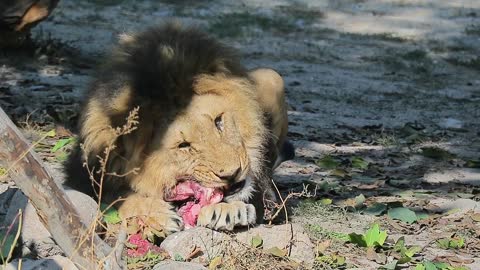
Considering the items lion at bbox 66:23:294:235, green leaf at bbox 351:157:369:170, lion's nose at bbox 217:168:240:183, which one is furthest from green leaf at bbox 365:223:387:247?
green leaf at bbox 351:157:369:170

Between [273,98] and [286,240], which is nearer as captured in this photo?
[286,240]

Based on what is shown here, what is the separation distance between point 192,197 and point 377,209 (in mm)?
1509

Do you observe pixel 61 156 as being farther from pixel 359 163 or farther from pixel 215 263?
pixel 215 263

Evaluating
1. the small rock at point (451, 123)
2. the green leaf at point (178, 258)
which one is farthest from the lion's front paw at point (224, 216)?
the small rock at point (451, 123)

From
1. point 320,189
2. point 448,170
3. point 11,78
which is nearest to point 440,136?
point 448,170

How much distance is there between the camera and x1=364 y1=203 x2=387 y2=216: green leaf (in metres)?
5.99

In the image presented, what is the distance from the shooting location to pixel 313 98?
10.7 m

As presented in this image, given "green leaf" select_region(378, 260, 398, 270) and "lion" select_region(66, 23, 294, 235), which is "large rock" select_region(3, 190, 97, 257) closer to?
"lion" select_region(66, 23, 294, 235)

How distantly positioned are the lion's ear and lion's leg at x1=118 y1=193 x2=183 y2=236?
1.12 metres

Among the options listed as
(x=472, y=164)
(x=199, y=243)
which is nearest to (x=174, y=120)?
(x=199, y=243)

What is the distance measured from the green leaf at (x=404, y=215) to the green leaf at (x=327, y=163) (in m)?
1.48

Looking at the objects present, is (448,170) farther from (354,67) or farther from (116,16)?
(116,16)

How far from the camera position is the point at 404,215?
5875 millimetres

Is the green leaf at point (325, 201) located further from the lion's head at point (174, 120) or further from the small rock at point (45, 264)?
the small rock at point (45, 264)
